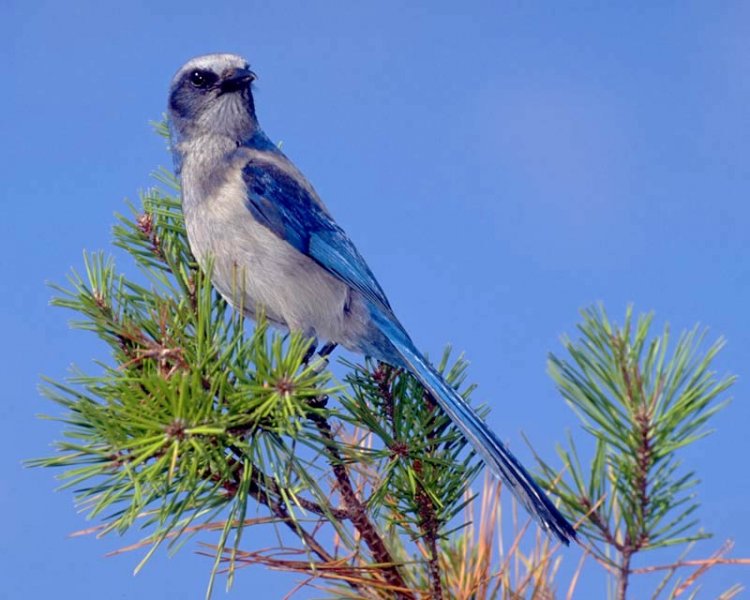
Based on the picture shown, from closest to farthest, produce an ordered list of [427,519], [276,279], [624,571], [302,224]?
[624,571], [427,519], [276,279], [302,224]

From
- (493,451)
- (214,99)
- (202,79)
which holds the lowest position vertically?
(493,451)

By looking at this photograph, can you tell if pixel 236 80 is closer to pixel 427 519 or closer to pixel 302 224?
pixel 302 224

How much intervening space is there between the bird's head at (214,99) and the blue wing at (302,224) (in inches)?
10.0

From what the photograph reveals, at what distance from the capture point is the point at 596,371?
227 centimetres

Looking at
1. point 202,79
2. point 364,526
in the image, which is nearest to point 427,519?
point 364,526

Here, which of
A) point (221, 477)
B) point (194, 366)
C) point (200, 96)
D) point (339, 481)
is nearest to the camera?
point (194, 366)

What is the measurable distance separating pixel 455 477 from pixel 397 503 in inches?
7.0

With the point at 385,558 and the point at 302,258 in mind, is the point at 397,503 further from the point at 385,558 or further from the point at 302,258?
the point at 302,258

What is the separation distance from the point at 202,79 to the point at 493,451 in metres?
2.24

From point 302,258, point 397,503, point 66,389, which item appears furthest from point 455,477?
point 302,258

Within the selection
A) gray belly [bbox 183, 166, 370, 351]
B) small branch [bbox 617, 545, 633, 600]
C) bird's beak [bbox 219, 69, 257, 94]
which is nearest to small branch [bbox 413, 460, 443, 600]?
small branch [bbox 617, 545, 633, 600]

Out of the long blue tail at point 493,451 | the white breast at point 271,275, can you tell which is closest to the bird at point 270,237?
the white breast at point 271,275

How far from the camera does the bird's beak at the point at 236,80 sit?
3.99m

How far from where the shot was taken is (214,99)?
4.00m
